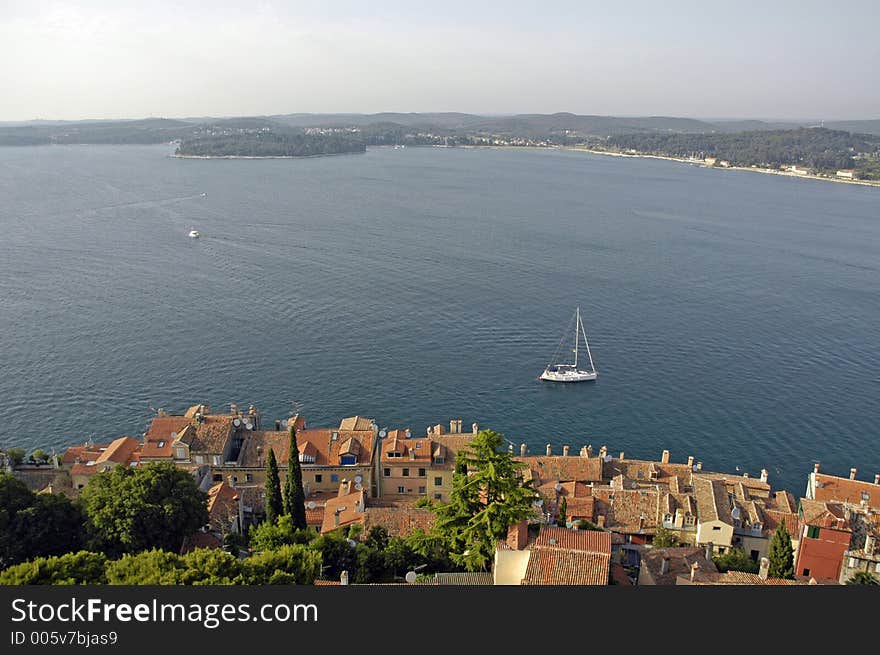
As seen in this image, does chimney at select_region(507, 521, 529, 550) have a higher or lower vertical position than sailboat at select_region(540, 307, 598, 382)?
higher

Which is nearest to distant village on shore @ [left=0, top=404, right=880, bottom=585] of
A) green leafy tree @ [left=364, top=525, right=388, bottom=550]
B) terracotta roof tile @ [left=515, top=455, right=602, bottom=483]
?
terracotta roof tile @ [left=515, top=455, right=602, bottom=483]

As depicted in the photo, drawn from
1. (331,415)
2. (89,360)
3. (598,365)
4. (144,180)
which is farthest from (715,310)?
(144,180)

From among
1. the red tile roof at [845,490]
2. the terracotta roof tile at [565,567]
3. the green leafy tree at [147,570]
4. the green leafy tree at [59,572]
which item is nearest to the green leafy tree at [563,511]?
the terracotta roof tile at [565,567]

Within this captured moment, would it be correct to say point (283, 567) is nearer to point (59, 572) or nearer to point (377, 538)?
point (59, 572)

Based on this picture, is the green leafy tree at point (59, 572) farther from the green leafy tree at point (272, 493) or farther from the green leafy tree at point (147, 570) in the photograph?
the green leafy tree at point (272, 493)

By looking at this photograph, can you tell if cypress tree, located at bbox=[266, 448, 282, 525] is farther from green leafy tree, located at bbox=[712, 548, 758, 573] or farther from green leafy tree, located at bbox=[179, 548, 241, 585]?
green leafy tree, located at bbox=[712, 548, 758, 573]

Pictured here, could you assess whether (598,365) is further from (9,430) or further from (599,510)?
(9,430)
